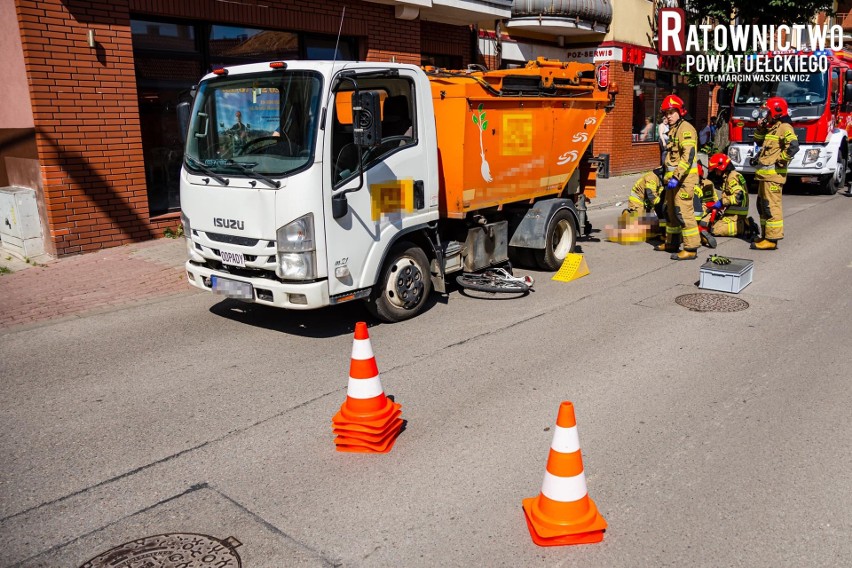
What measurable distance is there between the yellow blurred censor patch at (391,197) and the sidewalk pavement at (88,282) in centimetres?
313

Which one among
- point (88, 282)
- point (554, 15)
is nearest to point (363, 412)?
point (88, 282)

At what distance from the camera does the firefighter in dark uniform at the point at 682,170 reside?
9.51m

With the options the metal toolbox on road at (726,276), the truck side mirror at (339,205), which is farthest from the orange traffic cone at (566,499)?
the metal toolbox on road at (726,276)

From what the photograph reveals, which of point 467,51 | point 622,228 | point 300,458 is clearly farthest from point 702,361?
point 467,51

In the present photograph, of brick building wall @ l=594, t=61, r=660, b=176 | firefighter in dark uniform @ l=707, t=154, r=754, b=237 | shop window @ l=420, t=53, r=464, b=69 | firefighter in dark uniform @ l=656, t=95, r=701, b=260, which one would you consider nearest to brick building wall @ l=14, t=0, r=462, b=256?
shop window @ l=420, t=53, r=464, b=69

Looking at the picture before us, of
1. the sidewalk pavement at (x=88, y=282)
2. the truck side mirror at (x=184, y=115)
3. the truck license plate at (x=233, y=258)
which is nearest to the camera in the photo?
the truck license plate at (x=233, y=258)

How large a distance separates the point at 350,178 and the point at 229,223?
114 centimetres

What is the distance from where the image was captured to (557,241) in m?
9.57

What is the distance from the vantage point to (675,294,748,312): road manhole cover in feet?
24.4

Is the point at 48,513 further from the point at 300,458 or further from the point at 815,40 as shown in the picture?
the point at 815,40

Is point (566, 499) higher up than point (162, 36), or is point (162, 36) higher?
point (162, 36)

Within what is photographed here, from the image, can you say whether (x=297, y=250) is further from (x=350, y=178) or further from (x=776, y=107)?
(x=776, y=107)

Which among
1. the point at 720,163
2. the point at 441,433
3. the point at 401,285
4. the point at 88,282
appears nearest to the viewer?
the point at 441,433

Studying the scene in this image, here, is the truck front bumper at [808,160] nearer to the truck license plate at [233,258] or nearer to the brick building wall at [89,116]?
the brick building wall at [89,116]
